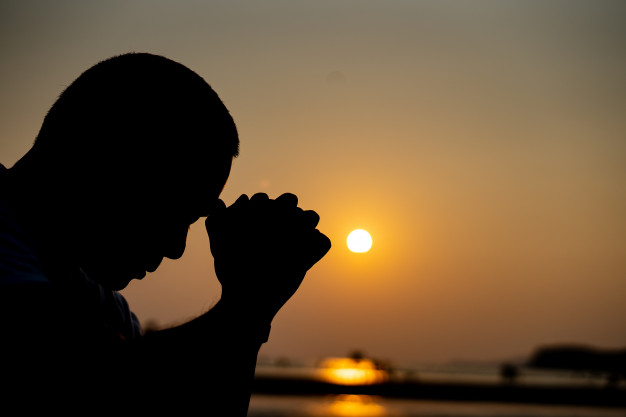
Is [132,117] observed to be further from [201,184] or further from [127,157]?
[201,184]

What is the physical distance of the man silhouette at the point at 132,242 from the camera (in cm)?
90

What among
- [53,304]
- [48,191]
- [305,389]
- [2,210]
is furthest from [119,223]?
[305,389]

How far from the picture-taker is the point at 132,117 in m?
1.27

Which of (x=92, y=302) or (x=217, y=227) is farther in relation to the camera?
(x=92, y=302)

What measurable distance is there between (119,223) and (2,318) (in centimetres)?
46

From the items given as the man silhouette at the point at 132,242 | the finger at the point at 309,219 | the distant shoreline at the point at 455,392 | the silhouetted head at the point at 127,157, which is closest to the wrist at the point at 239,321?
the man silhouette at the point at 132,242

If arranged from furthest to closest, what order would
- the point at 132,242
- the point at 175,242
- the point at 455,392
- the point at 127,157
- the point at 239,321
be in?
1. the point at 455,392
2. the point at 175,242
3. the point at 132,242
4. the point at 127,157
5. the point at 239,321

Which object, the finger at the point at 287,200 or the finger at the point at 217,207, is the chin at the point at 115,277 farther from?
the finger at the point at 287,200

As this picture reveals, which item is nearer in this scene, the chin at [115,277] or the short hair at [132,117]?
the short hair at [132,117]

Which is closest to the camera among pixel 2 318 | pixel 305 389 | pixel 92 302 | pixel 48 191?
pixel 2 318

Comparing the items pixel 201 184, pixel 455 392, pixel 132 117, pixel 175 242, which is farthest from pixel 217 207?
pixel 455 392

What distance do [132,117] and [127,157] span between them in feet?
0.29

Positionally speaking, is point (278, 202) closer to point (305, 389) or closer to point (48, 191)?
point (48, 191)

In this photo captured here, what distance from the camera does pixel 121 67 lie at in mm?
1338
